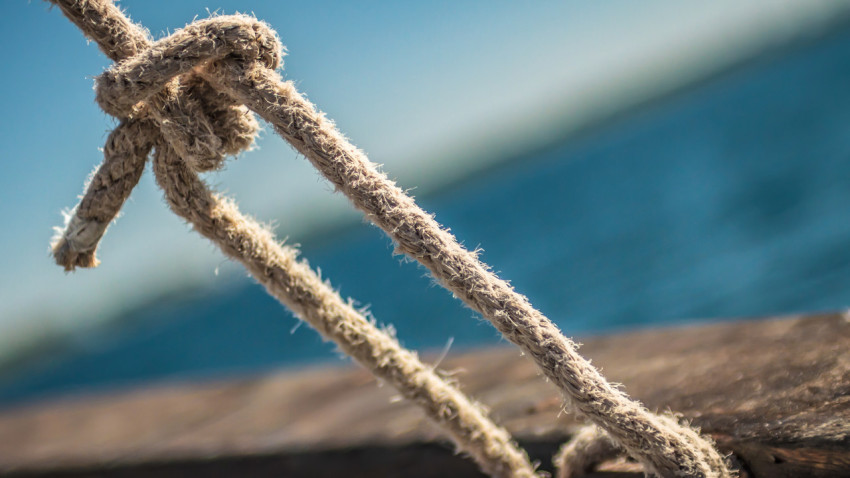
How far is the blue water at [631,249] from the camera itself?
14.1ft

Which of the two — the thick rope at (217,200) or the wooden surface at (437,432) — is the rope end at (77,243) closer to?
the thick rope at (217,200)

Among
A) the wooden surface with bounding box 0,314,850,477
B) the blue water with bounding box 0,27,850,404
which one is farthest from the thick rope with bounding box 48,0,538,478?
the blue water with bounding box 0,27,850,404

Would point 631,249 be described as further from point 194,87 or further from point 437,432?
point 194,87

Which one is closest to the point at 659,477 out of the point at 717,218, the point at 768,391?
the point at 768,391

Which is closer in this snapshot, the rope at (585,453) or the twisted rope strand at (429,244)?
the twisted rope strand at (429,244)

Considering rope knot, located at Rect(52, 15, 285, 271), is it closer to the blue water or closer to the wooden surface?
the wooden surface

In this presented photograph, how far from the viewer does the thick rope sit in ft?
2.08

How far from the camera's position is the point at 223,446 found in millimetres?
1288

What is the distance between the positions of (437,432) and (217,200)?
1.87 ft

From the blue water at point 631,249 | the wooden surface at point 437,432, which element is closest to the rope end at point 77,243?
the wooden surface at point 437,432

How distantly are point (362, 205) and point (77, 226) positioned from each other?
1.06ft

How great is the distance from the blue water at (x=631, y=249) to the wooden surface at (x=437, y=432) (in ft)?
1.97

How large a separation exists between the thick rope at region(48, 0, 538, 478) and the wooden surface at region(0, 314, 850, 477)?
8.9 inches

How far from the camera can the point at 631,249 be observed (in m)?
5.98
